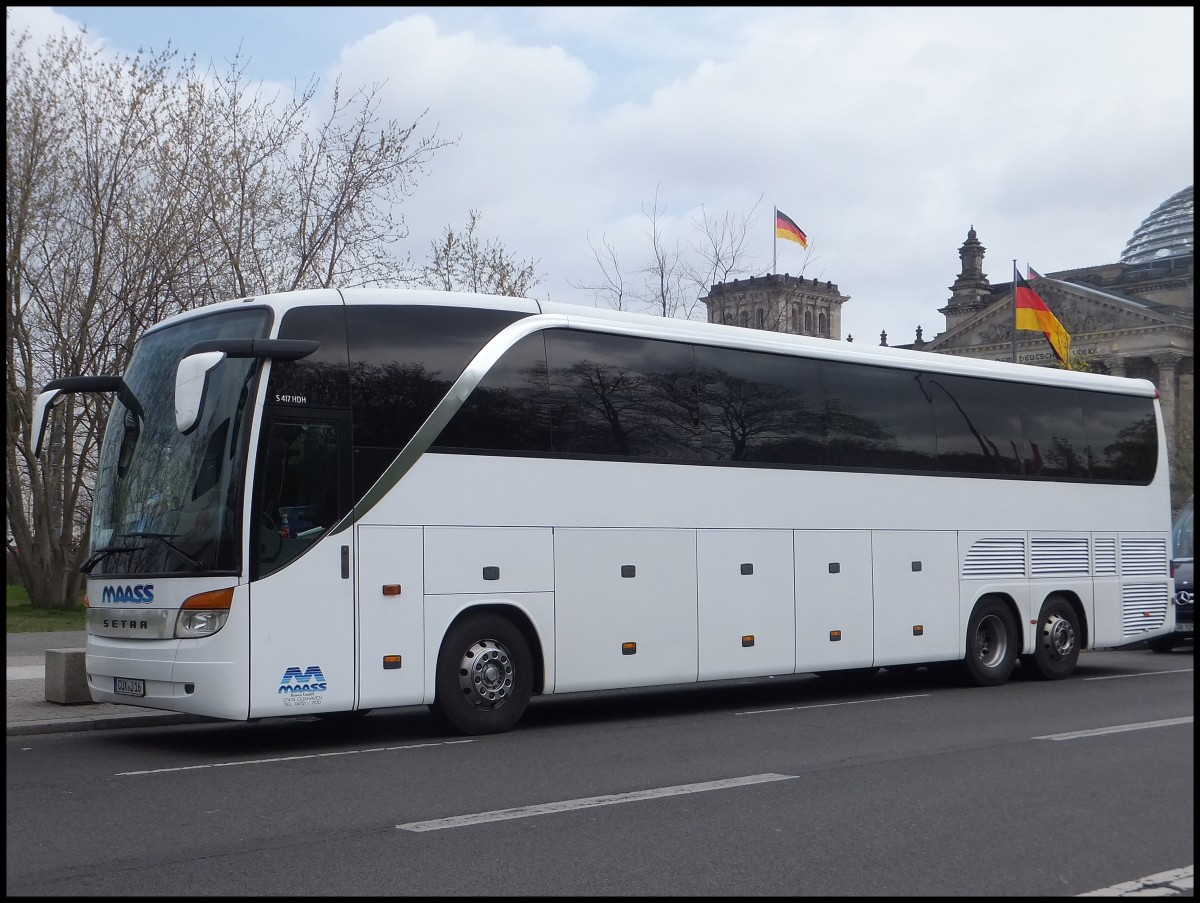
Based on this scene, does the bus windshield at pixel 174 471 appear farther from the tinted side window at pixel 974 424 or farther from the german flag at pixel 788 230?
the german flag at pixel 788 230

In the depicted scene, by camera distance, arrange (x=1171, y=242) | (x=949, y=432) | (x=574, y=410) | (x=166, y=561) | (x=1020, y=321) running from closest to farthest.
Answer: (x=166, y=561) → (x=574, y=410) → (x=949, y=432) → (x=1020, y=321) → (x=1171, y=242)

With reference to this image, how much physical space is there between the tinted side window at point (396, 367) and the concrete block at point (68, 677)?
4301 mm

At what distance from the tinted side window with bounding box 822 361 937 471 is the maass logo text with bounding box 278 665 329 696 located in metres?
6.35

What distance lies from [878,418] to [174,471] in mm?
7798

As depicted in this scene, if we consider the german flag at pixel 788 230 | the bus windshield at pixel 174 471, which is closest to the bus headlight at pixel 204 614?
the bus windshield at pixel 174 471

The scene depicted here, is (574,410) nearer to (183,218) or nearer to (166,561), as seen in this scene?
(166,561)

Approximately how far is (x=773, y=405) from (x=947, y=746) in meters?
4.54

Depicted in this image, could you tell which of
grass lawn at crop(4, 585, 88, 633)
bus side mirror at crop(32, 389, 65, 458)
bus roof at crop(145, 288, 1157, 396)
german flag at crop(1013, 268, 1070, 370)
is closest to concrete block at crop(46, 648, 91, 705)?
bus side mirror at crop(32, 389, 65, 458)

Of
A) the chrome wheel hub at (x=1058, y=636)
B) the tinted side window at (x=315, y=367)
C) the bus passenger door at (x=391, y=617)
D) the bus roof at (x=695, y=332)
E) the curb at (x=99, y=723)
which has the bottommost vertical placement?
the curb at (x=99, y=723)

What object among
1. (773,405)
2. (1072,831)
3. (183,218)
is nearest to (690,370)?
(773,405)

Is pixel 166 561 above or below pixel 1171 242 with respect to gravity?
below

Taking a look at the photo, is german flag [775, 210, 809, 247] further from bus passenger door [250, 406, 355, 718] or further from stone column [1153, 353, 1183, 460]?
stone column [1153, 353, 1183, 460]

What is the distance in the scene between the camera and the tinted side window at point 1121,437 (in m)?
17.8

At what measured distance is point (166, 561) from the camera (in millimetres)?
10625
